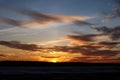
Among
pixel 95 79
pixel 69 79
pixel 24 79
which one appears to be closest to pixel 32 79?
pixel 24 79

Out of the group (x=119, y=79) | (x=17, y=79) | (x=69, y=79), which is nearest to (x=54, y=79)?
(x=69, y=79)

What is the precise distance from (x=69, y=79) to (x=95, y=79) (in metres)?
3.04

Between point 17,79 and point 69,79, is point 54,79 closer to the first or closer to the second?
point 69,79

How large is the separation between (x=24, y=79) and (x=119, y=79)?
1105 cm

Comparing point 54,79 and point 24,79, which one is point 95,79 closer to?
point 54,79

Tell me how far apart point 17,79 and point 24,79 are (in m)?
0.80

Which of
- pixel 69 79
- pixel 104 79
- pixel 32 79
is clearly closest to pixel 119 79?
pixel 104 79

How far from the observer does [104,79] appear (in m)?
31.2

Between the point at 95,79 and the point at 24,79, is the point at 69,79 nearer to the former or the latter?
the point at 95,79

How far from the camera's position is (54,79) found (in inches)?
1227

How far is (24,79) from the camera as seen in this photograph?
30.5 m

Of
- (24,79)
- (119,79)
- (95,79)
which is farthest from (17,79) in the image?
(119,79)

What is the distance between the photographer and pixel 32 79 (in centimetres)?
3042

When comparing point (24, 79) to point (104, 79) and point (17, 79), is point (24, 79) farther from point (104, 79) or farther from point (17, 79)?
point (104, 79)
